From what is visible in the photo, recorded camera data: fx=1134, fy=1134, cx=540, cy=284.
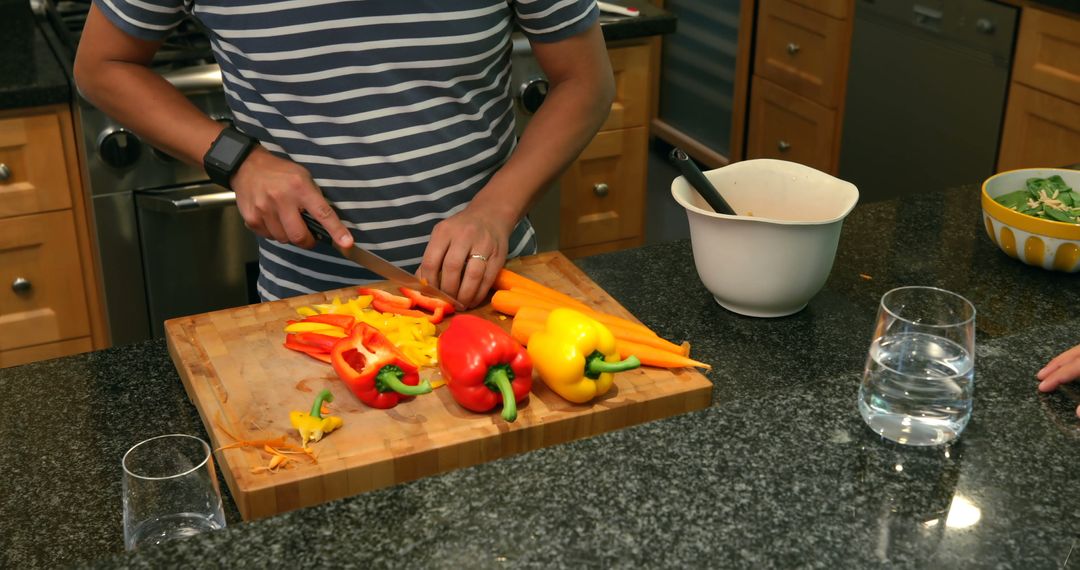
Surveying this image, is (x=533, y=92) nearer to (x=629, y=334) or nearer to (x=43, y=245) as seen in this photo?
(x=43, y=245)

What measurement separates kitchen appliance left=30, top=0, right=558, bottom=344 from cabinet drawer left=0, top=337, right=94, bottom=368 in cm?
11

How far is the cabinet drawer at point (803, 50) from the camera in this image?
11.4 feet

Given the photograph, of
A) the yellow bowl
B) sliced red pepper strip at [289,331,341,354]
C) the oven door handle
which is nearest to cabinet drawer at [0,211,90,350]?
the oven door handle

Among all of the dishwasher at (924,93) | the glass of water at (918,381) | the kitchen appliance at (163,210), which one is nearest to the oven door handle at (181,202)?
the kitchen appliance at (163,210)

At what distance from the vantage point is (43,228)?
7.48 feet

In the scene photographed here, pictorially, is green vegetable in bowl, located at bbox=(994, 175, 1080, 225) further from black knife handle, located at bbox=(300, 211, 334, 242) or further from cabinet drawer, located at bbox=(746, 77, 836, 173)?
cabinet drawer, located at bbox=(746, 77, 836, 173)

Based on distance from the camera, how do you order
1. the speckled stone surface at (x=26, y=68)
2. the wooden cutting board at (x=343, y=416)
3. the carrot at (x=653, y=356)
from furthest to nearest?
the speckled stone surface at (x=26, y=68) < the carrot at (x=653, y=356) < the wooden cutting board at (x=343, y=416)

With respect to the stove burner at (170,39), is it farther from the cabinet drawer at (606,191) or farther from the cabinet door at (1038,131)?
the cabinet door at (1038,131)

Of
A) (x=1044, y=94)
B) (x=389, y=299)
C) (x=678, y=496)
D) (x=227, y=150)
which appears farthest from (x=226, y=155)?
(x=1044, y=94)

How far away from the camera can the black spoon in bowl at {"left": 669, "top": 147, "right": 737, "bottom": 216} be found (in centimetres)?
129

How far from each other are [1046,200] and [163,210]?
1596 millimetres

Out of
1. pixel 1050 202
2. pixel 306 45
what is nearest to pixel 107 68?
pixel 306 45

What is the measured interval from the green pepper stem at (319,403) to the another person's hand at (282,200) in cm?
27

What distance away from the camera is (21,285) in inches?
91.6
